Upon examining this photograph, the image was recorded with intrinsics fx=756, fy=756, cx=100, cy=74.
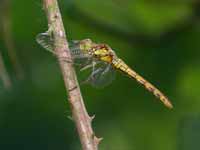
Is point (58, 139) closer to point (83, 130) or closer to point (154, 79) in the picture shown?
point (154, 79)

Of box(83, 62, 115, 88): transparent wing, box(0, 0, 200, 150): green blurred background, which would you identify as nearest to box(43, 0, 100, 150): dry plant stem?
box(83, 62, 115, 88): transparent wing

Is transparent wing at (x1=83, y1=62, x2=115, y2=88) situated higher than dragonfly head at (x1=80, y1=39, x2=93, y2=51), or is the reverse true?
dragonfly head at (x1=80, y1=39, x2=93, y2=51)

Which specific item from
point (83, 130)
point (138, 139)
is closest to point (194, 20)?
point (138, 139)

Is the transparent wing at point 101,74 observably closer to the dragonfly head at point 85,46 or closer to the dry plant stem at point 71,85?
the dragonfly head at point 85,46

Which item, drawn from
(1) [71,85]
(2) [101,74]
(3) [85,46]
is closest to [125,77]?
(2) [101,74]

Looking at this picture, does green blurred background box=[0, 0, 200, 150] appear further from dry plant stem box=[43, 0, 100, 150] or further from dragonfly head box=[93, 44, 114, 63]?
dry plant stem box=[43, 0, 100, 150]

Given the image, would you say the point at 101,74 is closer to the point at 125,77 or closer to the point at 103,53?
the point at 103,53

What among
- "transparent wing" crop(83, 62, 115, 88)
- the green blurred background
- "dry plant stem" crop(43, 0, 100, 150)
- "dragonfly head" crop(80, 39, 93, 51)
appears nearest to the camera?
"dry plant stem" crop(43, 0, 100, 150)
